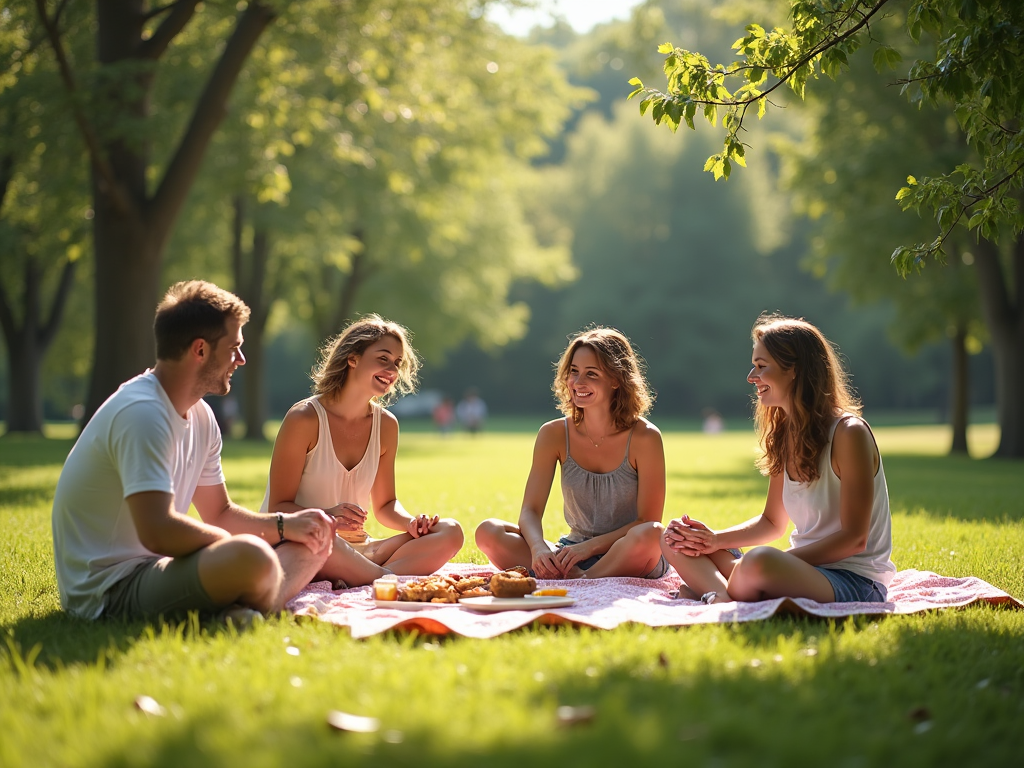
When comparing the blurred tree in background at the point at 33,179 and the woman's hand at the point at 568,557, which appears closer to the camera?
the woman's hand at the point at 568,557

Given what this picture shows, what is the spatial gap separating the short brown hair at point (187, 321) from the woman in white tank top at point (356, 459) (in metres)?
1.47

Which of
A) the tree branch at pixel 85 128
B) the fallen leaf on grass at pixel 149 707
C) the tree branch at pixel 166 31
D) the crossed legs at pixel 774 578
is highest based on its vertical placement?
the tree branch at pixel 166 31

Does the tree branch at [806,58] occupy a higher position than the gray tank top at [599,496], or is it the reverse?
the tree branch at [806,58]

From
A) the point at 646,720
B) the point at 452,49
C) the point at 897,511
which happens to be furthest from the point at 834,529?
the point at 452,49

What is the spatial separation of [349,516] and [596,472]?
1.65 metres

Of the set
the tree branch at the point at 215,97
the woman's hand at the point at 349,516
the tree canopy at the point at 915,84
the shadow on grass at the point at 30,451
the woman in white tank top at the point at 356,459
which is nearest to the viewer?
the tree canopy at the point at 915,84

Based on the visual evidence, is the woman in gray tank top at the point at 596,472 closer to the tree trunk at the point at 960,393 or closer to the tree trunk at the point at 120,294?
the tree trunk at the point at 120,294

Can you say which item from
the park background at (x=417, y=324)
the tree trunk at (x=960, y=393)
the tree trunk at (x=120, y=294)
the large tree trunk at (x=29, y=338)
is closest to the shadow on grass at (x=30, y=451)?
the park background at (x=417, y=324)

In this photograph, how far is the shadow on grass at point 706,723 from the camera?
288 centimetres

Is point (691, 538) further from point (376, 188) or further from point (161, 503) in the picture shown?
point (376, 188)

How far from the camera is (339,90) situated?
56.5 feet

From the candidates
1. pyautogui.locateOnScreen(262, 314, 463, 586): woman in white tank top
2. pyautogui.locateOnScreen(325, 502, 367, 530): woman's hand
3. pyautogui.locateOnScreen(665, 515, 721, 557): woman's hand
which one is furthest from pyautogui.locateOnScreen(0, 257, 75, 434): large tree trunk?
pyautogui.locateOnScreen(665, 515, 721, 557): woman's hand

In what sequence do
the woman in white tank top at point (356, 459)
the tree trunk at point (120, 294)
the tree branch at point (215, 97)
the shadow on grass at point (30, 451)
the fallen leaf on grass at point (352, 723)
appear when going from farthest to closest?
the shadow on grass at point (30, 451) → the tree trunk at point (120, 294) → the tree branch at point (215, 97) → the woman in white tank top at point (356, 459) → the fallen leaf on grass at point (352, 723)

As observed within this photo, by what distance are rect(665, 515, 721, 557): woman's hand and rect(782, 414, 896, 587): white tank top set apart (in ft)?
1.52
